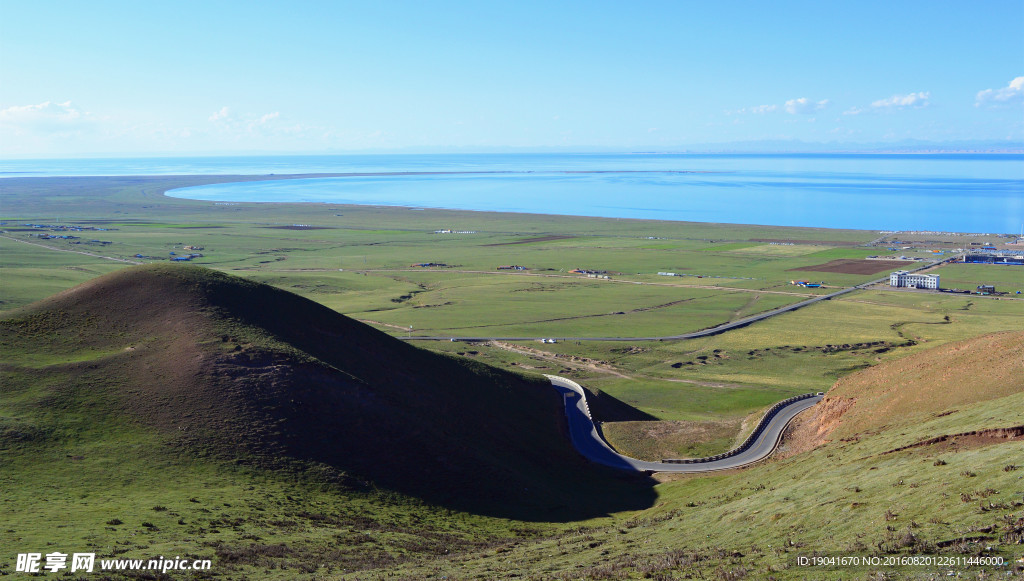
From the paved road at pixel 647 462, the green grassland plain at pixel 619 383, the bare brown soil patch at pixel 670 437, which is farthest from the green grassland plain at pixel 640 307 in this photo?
the paved road at pixel 647 462

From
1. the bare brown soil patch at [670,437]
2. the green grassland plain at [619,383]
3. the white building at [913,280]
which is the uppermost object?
the white building at [913,280]

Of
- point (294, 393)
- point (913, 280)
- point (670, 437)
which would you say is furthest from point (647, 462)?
point (913, 280)

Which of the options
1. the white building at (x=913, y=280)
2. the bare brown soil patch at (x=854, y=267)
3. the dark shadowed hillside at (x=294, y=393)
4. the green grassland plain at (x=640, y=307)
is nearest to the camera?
the dark shadowed hillside at (x=294, y=393)

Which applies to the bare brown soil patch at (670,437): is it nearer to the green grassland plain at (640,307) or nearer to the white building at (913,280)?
the green grassland plain at (640,307)

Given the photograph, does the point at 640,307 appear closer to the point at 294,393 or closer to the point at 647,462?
the point at 647,462

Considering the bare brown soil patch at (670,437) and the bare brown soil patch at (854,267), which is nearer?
the bare brown soil patch at (670,437)

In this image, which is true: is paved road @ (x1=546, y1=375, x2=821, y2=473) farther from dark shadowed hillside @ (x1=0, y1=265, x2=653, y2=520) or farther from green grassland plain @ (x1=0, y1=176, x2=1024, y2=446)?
green grassland plain @ (x1=0, y1=176, x2=1024, y2=446)

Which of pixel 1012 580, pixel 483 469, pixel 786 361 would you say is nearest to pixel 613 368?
pixel 786 361
